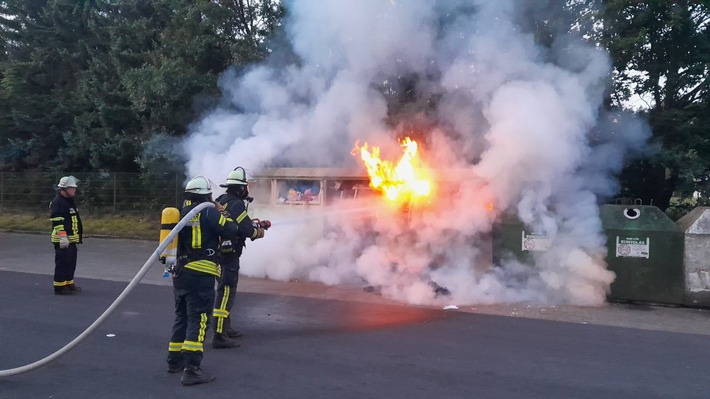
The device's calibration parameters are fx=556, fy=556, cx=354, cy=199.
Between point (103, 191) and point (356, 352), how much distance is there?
15671 millimetres

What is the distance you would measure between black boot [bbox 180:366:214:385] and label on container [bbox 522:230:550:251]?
5411 mm

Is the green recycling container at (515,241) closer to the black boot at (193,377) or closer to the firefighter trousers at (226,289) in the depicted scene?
the firefighter trousers at (226,289)

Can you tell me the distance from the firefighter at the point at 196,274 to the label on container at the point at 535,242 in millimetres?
5073

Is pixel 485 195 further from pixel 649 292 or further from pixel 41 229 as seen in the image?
pixel 41 229

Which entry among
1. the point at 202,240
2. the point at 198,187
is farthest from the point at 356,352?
the point at 198,187

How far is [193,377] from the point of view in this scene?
459cm

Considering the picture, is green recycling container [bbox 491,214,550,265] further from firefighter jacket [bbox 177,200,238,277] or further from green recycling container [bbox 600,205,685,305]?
firefighter jacket [bbox 177,200,238,277]

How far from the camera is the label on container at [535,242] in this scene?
327 inches

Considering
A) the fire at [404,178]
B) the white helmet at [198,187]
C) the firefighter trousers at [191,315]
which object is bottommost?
the firefighter trousers at [191,315]

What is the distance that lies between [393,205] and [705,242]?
4.45 metres

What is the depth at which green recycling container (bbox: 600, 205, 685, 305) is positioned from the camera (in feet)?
26.0

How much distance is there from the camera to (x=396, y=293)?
26.9 feet

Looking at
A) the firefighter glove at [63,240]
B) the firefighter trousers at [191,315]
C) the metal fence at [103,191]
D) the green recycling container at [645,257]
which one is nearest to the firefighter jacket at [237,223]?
the firefighter trousers at [191,315]

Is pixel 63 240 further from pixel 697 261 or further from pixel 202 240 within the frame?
pixel 697 261
